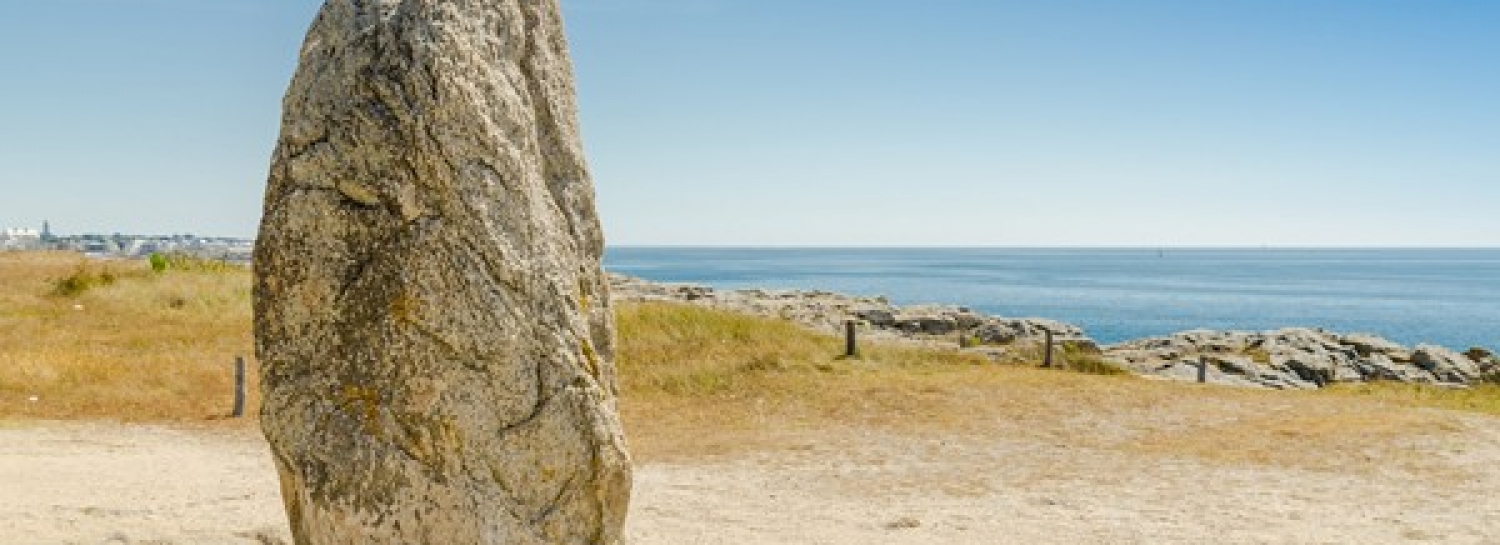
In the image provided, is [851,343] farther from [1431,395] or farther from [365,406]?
[365,406]

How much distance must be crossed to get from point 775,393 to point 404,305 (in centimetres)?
1784

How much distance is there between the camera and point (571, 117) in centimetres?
820

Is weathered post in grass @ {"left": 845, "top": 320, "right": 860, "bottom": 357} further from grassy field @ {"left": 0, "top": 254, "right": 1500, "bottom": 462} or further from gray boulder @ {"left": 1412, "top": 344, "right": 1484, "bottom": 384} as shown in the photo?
gray boulder @ {"left": 1412, "top": 344, "right": 1484, "bottom": 384}

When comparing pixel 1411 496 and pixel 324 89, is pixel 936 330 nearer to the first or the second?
pixel 1411 496

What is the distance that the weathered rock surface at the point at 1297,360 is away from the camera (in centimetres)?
3728

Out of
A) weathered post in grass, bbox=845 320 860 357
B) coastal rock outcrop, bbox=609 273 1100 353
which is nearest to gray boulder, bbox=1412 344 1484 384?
coastal rock outcrop, bbox=609 273 1100 353

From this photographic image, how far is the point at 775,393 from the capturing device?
78.5 ft

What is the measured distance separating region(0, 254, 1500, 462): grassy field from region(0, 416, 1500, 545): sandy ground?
55.7 inches

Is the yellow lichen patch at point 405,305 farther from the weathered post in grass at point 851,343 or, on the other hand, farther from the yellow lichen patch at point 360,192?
the weathered post in grass at point 851,343

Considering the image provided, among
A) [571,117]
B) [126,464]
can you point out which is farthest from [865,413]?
[571,117]

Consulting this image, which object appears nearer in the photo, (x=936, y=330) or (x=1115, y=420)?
(x=1115, y=420)

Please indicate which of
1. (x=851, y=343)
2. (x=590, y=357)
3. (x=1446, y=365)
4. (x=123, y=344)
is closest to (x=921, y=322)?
(x=1446, y=365)

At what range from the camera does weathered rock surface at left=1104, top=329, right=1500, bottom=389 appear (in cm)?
3728

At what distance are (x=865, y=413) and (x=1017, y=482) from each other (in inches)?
255
